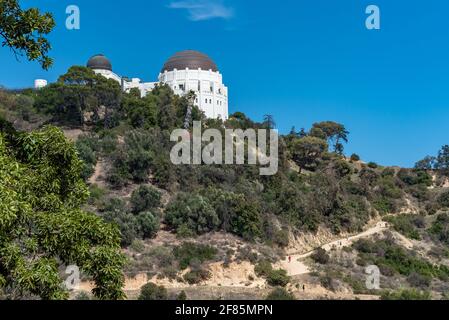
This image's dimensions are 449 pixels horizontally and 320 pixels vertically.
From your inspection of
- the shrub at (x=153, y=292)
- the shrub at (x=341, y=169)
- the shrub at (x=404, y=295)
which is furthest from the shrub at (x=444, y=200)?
the shrub at (x=153, y=292)

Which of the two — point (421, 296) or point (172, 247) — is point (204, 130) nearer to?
point (172, 247)

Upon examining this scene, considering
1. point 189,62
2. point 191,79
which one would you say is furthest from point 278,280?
point 189,62

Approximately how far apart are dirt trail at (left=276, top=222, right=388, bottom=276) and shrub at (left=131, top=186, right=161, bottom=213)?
10183 mm

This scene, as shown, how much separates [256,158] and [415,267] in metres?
18.2

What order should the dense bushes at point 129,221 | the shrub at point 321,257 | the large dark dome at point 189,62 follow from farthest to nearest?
the large dark dome at point 189,62, the shrub at point 321,257, the dense bushes at point 129,221

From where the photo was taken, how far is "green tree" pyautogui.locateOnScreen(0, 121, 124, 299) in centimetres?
726

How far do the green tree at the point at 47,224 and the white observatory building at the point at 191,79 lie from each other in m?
54.4

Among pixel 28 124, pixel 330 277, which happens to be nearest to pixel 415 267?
pixel 330 277

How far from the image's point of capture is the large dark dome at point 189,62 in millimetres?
66125

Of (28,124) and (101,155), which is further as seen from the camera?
(28,124)

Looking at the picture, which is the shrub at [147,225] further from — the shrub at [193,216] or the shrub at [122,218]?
the shrub at [193,216]

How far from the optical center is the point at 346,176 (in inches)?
2371

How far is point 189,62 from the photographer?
66250 millimetres

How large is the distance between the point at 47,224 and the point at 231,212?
31.8 m
